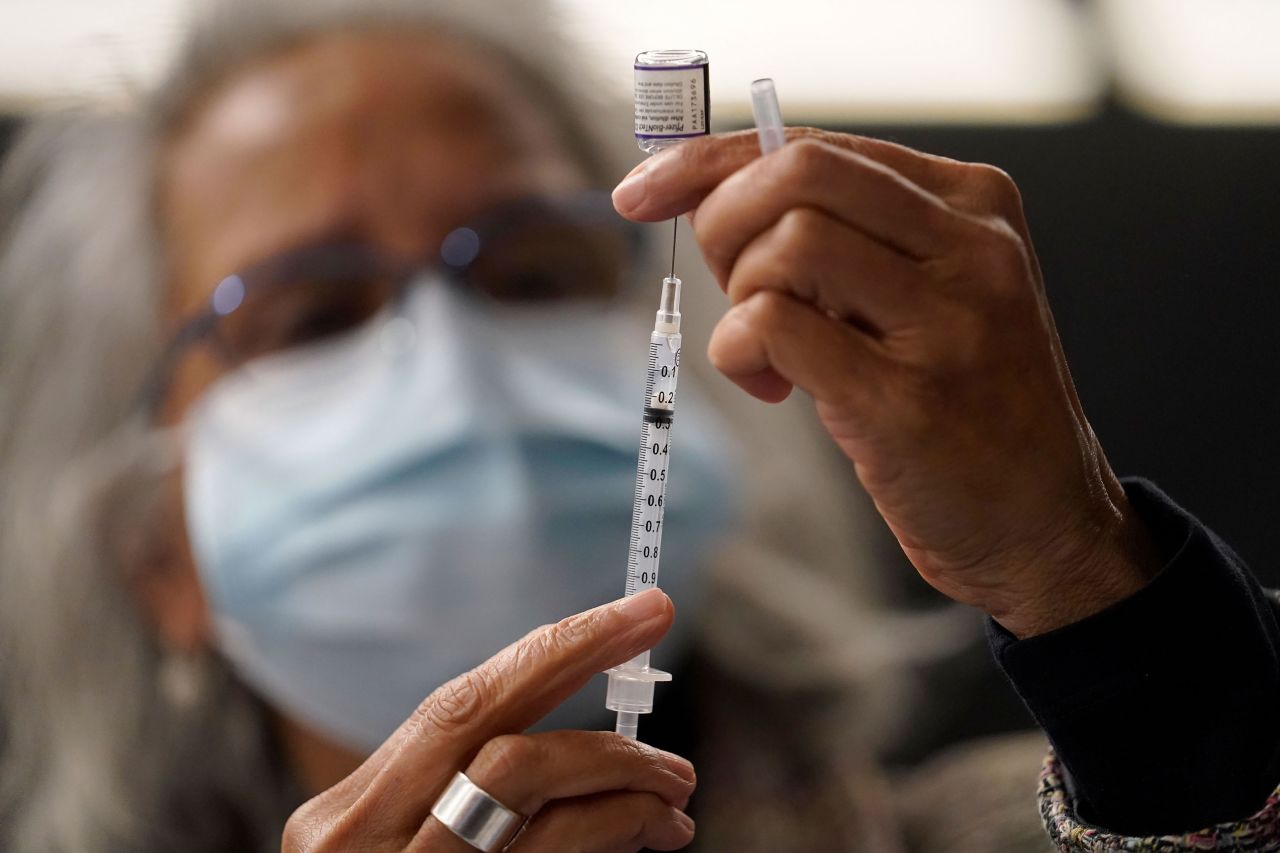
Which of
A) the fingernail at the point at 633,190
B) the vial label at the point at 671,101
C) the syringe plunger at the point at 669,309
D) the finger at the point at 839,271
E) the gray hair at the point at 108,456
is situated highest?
the vial label at the point at 671,101

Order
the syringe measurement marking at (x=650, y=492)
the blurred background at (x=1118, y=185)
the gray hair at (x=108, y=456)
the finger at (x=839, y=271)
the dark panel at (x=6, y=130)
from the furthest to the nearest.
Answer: the blurred background at (x=1118, y=185)
the dark panel at (x=6, y=130)
the gray hair at (x=108, y=456)
the syringe measurement marking at (x=650, y=492)
the finger at (x=839, y=271)

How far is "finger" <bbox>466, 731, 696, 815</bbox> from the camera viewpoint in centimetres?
72

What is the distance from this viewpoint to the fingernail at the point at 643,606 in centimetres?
73

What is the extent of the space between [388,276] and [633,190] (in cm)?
94

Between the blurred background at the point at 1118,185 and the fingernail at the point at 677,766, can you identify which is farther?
the blurred background at the point at 1118,185

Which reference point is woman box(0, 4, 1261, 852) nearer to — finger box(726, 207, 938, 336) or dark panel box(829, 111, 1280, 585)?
finger box(726, 207, 938, 336)

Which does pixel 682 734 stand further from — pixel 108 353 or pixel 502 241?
pixel 108 353

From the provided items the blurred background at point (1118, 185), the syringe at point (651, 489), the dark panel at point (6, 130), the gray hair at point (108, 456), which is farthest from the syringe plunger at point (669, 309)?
the dark panel at point (6, 130)

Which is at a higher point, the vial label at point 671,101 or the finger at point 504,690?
the vial label at point 671,101

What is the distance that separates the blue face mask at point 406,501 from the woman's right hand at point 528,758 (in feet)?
2.43

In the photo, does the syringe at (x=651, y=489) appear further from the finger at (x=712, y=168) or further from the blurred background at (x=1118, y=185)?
the blurred background at (x=1118, y=185)

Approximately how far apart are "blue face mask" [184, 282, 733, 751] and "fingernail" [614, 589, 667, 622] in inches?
29.8

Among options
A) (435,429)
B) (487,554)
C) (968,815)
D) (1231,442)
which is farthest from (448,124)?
(1231,442)

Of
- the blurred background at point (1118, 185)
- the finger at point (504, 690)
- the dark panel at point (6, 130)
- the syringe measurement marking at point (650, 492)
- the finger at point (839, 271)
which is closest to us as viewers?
the finger at point (839, 271)
